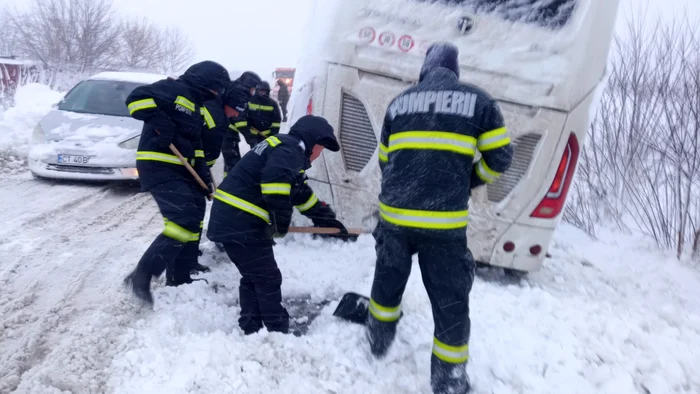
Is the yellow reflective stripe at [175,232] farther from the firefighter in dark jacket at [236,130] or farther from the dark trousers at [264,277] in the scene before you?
the firefighter in dark jacket at [236,130]

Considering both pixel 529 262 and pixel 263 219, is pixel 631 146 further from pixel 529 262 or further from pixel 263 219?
pixel 263 219

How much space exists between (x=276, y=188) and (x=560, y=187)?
7.39ft

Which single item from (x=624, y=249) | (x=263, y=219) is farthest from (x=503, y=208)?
(x=624, y=249)

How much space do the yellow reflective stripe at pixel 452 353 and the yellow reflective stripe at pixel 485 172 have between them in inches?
35.4

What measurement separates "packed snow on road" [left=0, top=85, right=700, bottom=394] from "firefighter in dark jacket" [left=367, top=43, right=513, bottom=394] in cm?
40

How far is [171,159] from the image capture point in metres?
3.63

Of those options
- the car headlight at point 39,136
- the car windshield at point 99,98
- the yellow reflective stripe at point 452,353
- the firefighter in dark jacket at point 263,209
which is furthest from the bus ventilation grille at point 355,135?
the car headlight at point 39,136

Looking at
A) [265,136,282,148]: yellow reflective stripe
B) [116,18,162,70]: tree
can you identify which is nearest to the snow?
[265,136,282,148]: yellow reflective stripe

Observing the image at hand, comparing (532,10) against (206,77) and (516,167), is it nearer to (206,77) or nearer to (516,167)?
(516,167)

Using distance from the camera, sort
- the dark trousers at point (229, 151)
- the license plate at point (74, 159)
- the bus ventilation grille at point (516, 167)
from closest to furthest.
A: the bus ventilation grille at point (516, 167) < the dark trousers at point (229, 151) < the license plate at point (74, 159)

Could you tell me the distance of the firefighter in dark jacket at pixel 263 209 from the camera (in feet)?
9.80

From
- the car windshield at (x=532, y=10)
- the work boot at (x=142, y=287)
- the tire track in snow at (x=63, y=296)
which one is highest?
the car windshield at (x=532, y=10)

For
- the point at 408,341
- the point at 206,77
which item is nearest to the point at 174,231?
the point at 206,77

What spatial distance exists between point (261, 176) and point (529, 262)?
7.45ft
